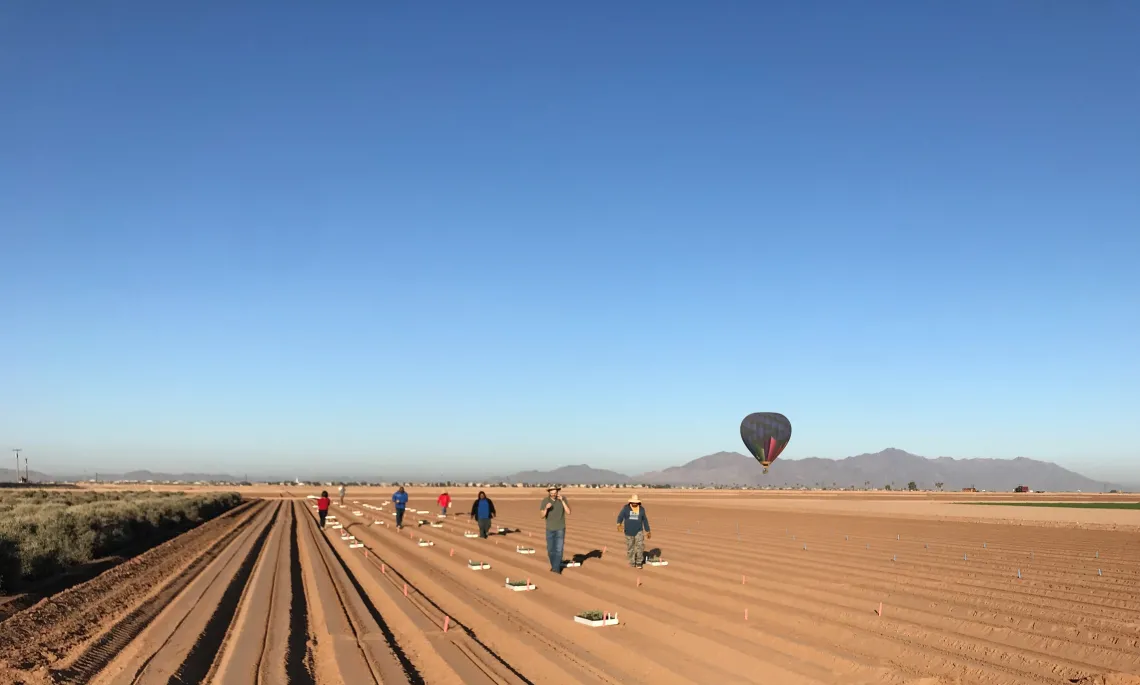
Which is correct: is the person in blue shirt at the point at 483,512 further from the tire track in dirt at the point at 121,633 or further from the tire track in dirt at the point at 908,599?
the tire track in dirt at the point at 121,633

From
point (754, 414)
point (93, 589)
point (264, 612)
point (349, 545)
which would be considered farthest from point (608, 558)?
point (754, 414)

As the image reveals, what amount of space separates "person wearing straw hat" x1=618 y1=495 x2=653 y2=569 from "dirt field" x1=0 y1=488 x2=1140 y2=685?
41 cm

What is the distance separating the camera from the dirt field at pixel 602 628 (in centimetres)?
834

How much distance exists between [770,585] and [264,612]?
25.9 ft

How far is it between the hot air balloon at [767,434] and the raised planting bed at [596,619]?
6242cm

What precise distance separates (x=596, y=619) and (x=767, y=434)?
63715 mm

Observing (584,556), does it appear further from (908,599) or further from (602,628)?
(602,628)

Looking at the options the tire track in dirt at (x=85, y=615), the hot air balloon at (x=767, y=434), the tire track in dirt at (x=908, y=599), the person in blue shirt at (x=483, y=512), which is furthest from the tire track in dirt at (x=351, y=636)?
the hot air balloon at (x=767, y=434)

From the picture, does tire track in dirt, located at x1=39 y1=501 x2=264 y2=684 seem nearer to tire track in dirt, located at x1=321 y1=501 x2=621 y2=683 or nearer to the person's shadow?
tire track in dirt, located at x1=321 y1=501 x2=621 y2=683

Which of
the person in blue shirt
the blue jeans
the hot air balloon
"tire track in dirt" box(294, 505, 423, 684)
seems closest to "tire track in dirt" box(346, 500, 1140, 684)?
the blue jeans

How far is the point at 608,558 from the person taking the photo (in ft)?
62.5

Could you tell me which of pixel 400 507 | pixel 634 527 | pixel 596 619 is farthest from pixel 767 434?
pixel 596 619

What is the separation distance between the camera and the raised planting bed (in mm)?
10529

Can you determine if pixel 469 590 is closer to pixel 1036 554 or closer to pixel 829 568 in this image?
pixel 829 568
